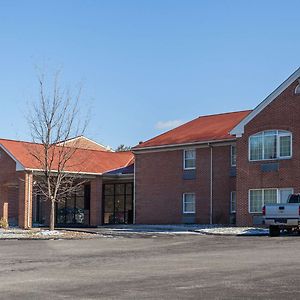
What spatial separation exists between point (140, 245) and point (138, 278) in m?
10.2

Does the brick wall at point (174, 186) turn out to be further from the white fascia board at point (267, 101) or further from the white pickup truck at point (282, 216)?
the white pickup truck at point (282, 216)

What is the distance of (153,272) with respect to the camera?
13.6 metres

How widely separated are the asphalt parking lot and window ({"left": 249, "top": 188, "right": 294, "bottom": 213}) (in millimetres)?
12215

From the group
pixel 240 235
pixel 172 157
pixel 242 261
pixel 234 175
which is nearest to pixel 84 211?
pixel 172 157

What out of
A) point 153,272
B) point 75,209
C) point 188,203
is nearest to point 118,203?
point 75,209

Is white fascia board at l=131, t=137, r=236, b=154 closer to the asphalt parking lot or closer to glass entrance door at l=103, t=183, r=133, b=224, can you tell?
glass entrance door at l=103, t=183, r=133, b=224

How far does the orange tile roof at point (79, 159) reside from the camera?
39.7 metres

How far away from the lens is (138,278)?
1253 cm

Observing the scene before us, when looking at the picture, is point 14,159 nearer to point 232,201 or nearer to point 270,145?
point 232,201

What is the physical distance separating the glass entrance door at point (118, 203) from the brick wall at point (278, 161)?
1257cm

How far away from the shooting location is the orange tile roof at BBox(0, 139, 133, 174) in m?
39.7

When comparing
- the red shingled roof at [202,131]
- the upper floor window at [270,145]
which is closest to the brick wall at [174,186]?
the red shingled roof at [202,131]

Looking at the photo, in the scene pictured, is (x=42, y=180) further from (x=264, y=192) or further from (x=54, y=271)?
(x=54, y=271)

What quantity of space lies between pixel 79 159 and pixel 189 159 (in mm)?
8361
